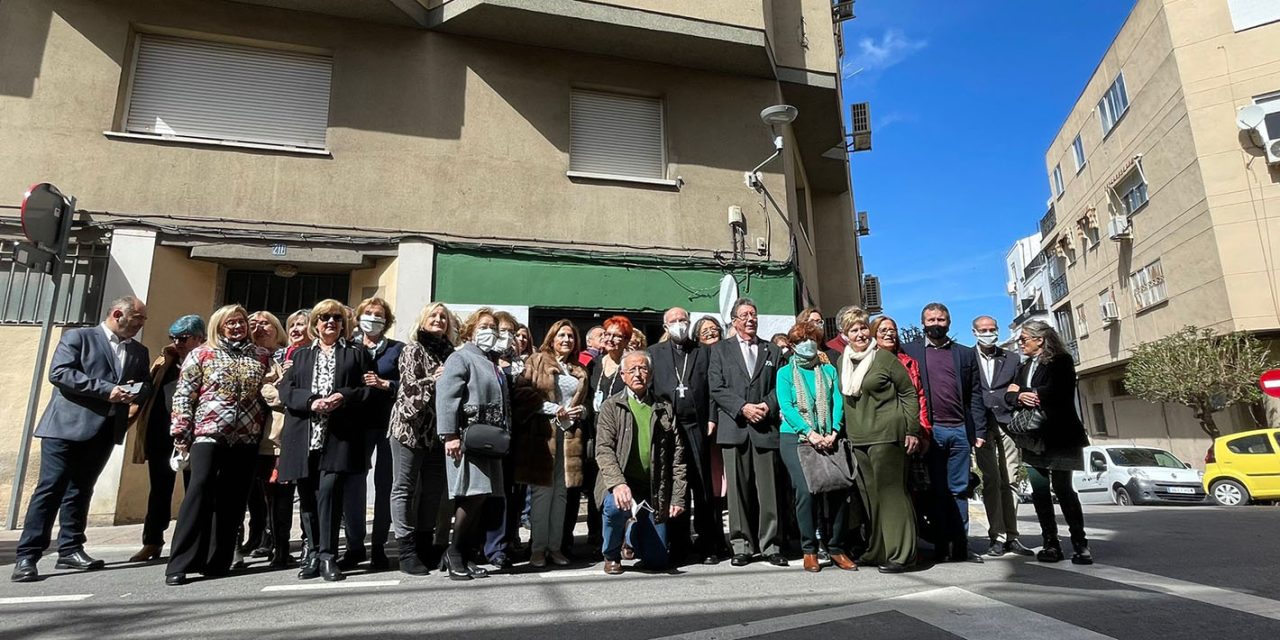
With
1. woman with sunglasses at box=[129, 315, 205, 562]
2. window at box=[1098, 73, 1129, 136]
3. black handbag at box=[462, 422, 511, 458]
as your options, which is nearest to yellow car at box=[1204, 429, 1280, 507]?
black handbag at box=[462, 422, 511, 458]

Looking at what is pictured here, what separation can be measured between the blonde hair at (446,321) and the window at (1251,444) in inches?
626

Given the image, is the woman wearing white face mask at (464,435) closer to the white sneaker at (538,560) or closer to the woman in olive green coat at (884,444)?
the white sneaker at (538,560)

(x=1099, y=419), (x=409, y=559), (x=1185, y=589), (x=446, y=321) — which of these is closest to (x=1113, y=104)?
(x=1099, y=419)

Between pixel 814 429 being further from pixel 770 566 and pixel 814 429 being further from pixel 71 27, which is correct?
pixel 71 27

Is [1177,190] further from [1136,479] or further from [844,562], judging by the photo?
[844,562]

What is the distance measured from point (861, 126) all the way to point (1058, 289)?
22.6 metres

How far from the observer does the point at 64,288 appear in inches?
320

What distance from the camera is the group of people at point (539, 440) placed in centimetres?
454

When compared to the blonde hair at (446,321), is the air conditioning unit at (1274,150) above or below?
above

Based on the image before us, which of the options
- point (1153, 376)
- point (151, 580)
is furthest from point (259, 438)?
point (1153, 376)

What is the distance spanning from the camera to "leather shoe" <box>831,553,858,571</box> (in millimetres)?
4707

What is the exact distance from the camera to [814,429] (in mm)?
4840

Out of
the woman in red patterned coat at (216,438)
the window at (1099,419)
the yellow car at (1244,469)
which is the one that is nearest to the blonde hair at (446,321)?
the woman in red patterned coat at (216,438)

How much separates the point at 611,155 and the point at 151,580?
25.8 feet
